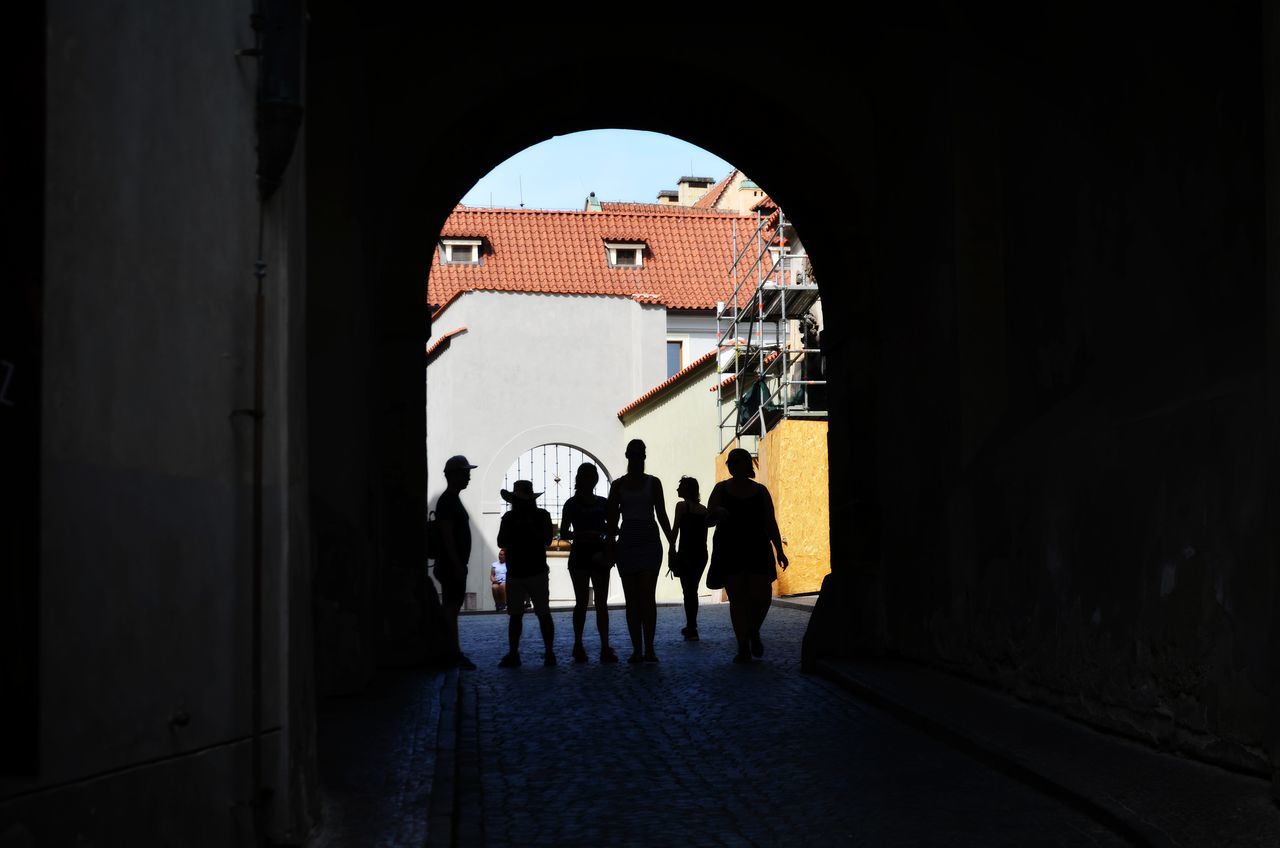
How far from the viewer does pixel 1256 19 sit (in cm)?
763

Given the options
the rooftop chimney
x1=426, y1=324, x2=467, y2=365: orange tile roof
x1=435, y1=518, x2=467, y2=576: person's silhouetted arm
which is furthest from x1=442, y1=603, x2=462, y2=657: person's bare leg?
the rooftop chimney

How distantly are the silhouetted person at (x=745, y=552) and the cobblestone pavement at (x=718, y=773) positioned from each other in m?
1.04

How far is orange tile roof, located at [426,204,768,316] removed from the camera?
4666 cm

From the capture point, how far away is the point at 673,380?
1570 inches

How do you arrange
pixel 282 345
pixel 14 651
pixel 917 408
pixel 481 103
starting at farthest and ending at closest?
1. pixel 481 103
2. pixel 917 408
3. pixel 282 345
4. pixel 14 651

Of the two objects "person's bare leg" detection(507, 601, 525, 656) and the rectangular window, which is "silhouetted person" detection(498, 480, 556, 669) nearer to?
"person's bare leg" detection(507, 601, 525, 656)

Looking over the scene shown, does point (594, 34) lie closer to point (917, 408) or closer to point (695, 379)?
point (917, 408)

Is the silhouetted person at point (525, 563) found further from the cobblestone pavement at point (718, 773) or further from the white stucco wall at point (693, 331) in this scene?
the white stucco wall at point (693, 331)

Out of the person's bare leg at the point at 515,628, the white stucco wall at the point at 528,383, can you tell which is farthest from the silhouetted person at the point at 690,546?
the white stucco wall at the point at 528,383

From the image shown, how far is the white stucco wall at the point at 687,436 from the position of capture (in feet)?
130

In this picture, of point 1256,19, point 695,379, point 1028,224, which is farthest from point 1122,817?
point 695,379

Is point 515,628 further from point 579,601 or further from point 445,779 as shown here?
point 445,779

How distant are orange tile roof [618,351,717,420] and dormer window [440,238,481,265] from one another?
645cm

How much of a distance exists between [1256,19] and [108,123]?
5.01 meters
